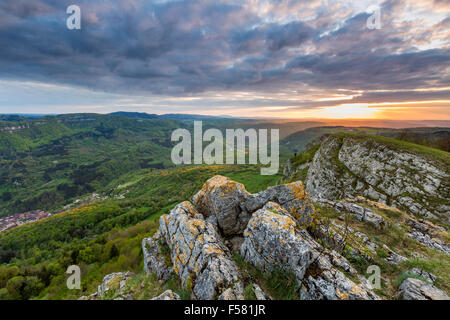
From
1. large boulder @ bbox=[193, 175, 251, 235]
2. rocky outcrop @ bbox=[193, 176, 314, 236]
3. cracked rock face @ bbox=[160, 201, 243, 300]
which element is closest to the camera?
cracked rock face @ bbox=[160, 201, 243, 300]

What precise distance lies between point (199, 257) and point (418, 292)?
9.58 meters

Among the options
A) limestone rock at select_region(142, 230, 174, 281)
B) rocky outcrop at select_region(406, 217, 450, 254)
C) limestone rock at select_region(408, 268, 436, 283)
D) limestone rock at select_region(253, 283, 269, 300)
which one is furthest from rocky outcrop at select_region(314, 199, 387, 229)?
limestone rock at select_region(142, 230, 174, 281)

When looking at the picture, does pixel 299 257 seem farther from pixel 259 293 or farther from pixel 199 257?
pixel 199 257

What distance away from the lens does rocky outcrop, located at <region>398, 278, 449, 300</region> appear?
6537mm

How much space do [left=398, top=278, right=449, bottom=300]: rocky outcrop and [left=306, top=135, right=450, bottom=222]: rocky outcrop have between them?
23.0 metres

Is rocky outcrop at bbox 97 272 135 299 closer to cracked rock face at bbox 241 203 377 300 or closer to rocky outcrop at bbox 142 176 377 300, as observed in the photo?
rocky outcrop at bbox 142 176 377 300

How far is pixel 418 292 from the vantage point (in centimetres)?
679

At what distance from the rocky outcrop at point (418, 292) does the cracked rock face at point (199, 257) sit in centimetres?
683

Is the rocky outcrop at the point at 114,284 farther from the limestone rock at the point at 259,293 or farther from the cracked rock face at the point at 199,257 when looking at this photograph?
the limestone rock at the point at 259,293

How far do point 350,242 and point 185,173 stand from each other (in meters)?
195

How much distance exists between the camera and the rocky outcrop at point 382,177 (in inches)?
910

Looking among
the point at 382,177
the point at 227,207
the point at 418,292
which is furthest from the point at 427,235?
the point at 227,207

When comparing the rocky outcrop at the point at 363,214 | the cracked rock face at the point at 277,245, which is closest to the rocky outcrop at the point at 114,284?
the cracked rock face at the point at 277,245
